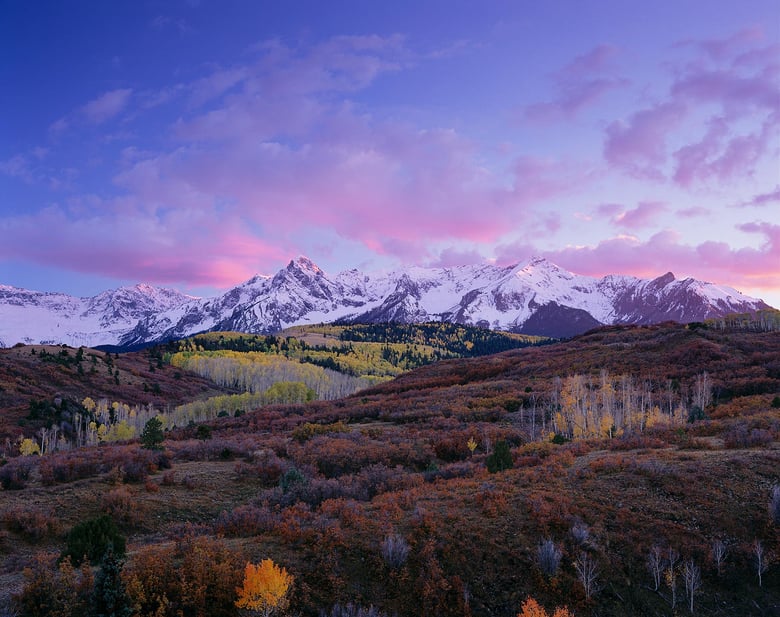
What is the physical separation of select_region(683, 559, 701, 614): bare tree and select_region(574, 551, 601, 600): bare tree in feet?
7.42

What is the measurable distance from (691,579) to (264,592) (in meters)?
11.4

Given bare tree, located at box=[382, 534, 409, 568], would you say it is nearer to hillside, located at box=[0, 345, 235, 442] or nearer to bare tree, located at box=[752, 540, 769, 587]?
bare tree, located at box=[752, 540, 769, 587]

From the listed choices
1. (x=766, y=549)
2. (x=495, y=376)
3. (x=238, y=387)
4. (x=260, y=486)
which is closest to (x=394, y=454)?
(x=260, y=486)

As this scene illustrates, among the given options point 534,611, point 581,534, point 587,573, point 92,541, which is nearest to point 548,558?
point 587,573

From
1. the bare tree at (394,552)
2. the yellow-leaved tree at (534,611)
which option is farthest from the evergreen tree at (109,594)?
the yellow-leaved tree at (534,611)

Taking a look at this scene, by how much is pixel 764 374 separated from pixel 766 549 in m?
51.1

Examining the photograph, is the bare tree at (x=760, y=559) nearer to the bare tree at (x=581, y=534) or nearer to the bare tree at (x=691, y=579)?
the bare tree at (x=691, y=579)

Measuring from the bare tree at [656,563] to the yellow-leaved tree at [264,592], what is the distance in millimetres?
10085

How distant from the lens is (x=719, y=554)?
43.7ft

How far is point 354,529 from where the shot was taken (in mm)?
14617

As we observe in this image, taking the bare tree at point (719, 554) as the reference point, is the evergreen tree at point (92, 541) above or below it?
above

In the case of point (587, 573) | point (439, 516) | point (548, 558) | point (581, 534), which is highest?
point (439, 516)

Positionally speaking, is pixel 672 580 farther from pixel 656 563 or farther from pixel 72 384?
pixel 72 384

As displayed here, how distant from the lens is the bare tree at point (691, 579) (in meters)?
12.3
